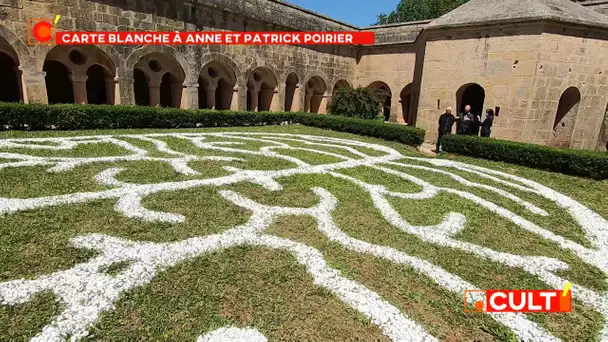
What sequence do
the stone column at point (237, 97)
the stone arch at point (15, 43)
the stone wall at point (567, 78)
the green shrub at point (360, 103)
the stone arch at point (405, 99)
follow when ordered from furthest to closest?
1. the stone arch at point (405, 99)
2. the green shrub at point (360, 103)
3. the stone column at point (237, 97)
4. the stone wall at point (567, 78)
5. the stone arch at point (15, 43)

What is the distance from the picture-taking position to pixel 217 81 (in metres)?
17.8

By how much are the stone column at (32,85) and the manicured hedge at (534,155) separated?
1468 cm

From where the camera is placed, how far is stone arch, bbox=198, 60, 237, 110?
17.3 meters

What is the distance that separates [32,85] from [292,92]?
13.4 meters

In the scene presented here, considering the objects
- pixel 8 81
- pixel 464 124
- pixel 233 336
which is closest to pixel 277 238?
pixel 233 336

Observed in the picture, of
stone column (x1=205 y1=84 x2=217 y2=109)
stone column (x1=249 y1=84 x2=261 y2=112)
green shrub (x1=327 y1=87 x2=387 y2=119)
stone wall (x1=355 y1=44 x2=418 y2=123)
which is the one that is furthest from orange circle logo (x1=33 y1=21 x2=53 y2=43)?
stone wall (x1=355 y1=44 x2=418 y2=123)

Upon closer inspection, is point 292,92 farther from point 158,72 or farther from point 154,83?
point 154,83

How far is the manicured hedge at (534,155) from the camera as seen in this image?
356 inches

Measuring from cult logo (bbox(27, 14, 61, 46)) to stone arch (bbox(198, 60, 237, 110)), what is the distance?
629cm

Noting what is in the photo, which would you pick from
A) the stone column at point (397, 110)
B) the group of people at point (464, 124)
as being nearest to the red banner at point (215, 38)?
the stone column at point (397, 110)

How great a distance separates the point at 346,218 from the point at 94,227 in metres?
3.51

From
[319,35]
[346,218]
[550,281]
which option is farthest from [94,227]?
[319,35]

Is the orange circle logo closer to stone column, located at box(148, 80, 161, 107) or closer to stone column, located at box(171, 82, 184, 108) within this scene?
stone column, located at box(148, 80, 161, 107)

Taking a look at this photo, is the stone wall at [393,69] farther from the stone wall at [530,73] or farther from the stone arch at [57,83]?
the stone arch at [57,83]
